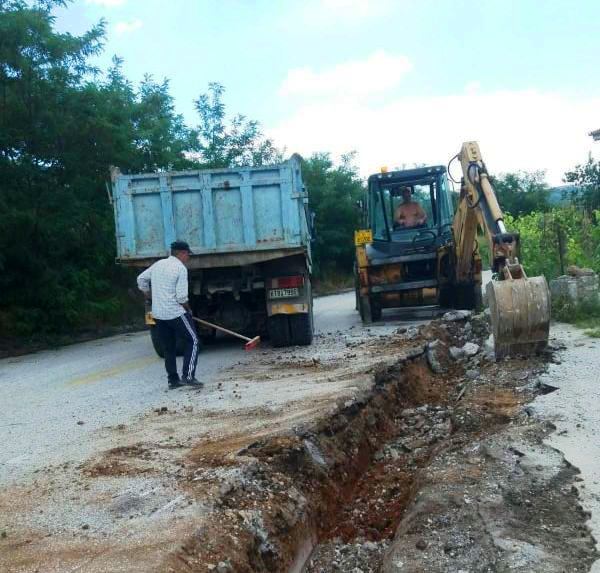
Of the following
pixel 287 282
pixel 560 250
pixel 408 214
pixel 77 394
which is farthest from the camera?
pixel 408 214

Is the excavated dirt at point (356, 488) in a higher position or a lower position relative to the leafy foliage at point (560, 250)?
lower

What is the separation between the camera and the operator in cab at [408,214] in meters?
13.6

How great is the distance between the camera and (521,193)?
46.6 metres

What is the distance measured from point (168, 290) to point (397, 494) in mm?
3856

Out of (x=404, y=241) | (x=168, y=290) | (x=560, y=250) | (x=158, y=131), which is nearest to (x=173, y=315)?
(x=168, y=290)

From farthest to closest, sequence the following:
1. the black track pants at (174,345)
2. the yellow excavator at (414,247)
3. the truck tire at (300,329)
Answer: the yellow excavator at (414,247)
the truck tire at (300,329)
the black track pants at (174,345)

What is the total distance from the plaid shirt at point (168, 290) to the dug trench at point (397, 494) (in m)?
2.44

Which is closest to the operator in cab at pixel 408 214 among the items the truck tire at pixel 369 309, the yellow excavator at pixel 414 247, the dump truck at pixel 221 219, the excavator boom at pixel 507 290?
the yellow excavator at pixel 414 247

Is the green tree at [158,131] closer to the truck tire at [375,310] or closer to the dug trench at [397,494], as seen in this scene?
the truck tire at [375,310]

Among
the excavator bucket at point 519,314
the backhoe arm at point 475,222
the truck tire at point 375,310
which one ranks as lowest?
the truck tire at point 375,310

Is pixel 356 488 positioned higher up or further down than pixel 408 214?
further down

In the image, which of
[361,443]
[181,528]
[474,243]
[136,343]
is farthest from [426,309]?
[181,528]

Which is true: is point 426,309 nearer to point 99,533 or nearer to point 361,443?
point 361,443

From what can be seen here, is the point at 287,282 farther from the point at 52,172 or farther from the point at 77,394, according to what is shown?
the point at 52,172
